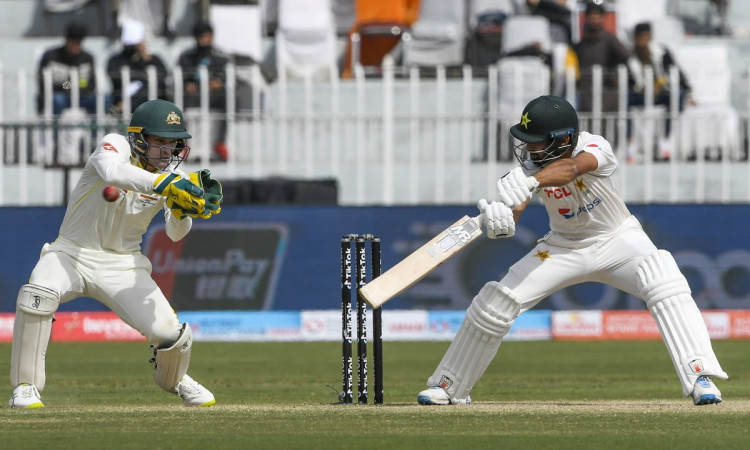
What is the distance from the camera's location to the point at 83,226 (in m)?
7.42

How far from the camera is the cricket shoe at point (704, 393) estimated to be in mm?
7059

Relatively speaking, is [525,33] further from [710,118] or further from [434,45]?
[710,118]

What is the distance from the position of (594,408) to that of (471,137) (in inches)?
313

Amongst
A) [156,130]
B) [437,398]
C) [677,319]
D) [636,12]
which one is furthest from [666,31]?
[156,130]

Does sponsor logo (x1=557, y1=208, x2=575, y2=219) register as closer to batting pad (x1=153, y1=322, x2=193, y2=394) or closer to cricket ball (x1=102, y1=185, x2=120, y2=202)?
batting pad (x1=153, y1=322, x2=193, y2=394)

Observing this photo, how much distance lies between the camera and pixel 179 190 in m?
6.92

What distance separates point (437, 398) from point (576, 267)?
0.95 m

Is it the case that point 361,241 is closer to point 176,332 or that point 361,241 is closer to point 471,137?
point 176,332

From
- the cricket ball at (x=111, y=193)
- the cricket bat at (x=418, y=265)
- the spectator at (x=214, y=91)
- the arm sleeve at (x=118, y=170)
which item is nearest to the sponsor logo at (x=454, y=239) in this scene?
the cricket bat at (x=418, y=265)

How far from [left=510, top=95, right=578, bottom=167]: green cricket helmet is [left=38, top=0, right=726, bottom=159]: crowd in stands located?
7.51 meters

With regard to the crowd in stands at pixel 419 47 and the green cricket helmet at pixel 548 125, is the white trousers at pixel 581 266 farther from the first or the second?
the crowd in stands at pixel 419 47

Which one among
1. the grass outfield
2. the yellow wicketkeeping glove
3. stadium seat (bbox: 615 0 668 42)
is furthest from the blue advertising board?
the yellow wicketkeeping glove

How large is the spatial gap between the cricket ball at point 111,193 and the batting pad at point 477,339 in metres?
1.82

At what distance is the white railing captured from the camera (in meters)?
14.5
